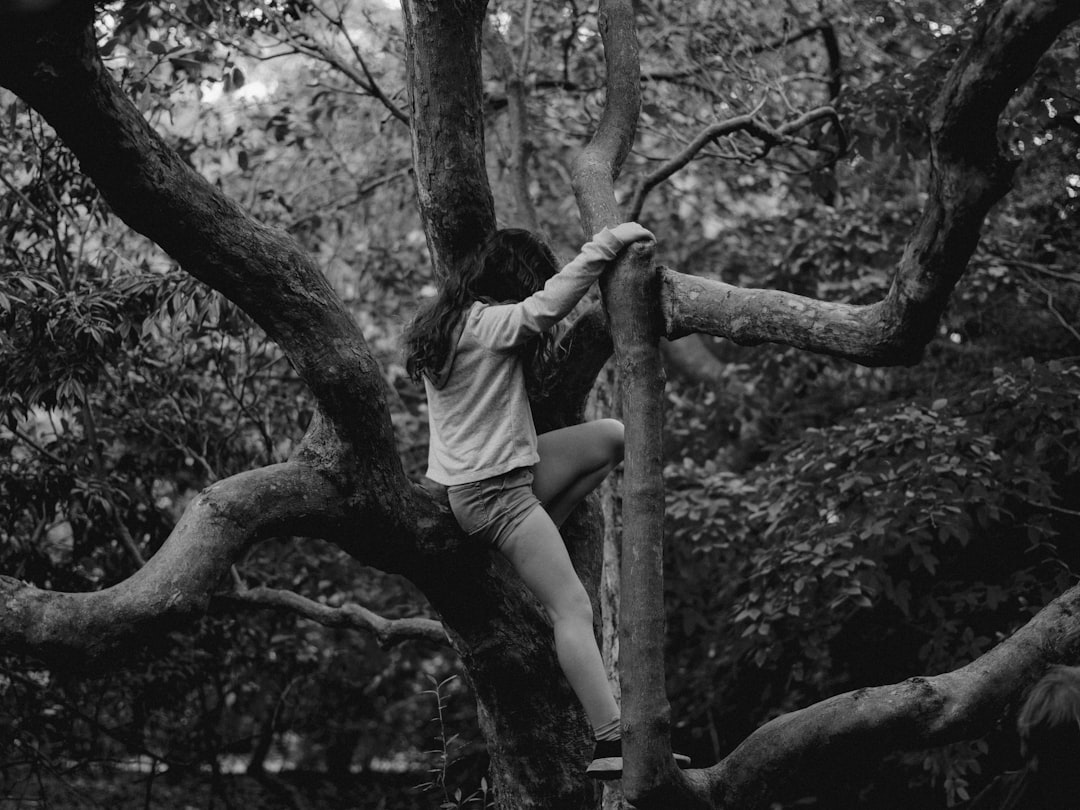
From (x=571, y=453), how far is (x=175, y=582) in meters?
1.30

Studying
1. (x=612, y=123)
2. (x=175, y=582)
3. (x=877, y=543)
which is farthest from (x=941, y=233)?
(x=877, y=543)

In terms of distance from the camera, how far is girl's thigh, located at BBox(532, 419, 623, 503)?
3344mm

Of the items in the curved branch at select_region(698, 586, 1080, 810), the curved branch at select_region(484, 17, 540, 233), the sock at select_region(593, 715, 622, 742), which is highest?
the curved branch at select_region(484, 17, 540, 233)

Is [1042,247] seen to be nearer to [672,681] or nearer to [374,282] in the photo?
[672,681]

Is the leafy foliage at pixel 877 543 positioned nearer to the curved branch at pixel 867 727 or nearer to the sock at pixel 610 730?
the curved branch at pixel 867 727

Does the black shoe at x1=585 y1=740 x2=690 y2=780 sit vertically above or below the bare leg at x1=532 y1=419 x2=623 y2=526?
below

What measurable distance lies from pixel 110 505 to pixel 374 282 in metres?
3.38

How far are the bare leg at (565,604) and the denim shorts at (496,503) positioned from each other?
0.03 metres

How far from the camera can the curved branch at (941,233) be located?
1946mm

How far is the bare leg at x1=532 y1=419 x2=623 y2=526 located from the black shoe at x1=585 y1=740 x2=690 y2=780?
2.63 ft

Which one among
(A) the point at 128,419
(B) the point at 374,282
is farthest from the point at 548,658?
(B) the point at 374,282

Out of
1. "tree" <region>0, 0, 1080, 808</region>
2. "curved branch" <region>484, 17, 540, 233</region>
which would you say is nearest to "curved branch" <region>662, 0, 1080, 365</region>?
"tree" <region>0, 0, 1080, 808</region>

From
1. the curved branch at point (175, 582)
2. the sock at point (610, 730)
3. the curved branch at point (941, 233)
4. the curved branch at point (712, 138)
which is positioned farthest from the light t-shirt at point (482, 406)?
the curved branch at point (712, 138)

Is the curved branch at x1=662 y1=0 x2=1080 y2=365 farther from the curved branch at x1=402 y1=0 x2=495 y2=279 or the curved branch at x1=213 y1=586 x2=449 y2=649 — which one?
the curved branch at x1=213 y1=586 x2=449 y2=649
